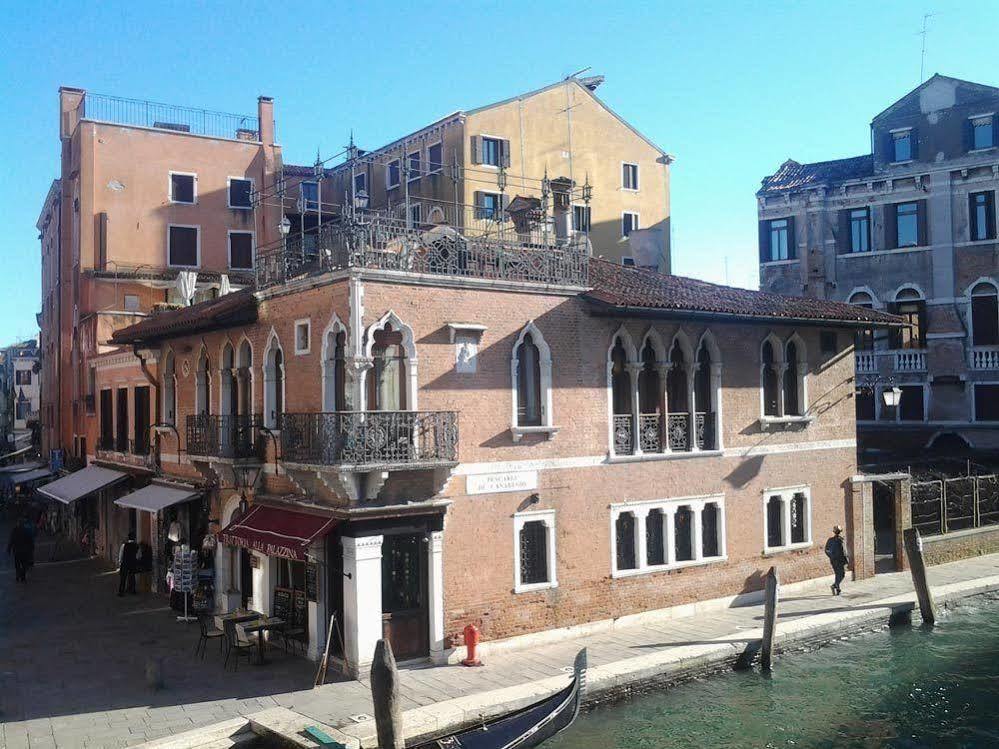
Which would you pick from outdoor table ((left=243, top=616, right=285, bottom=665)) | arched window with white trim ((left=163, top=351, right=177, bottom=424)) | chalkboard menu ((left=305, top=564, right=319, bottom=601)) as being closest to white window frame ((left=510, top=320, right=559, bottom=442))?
chalkboard menu ((left=305, top=564, right=319, bottom=601))

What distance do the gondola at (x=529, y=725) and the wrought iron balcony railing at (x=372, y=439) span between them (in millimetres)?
4008

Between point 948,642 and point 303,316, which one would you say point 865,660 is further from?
point 303,316

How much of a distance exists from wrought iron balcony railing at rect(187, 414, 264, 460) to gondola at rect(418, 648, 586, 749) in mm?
7352

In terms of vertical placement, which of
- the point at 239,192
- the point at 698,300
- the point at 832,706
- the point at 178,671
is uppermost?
the point at 239,192

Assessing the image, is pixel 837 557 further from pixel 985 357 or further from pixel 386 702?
pixel 985 357

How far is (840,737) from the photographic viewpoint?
45.6ft

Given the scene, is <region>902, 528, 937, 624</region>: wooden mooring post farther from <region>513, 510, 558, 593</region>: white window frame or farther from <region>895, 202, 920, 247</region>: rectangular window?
<region>895, 202, 920, 247</region>: rectangular window

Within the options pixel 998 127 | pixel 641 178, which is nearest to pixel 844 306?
pixel 998 127

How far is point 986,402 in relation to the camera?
31438mm

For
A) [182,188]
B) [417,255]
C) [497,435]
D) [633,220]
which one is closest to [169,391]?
[417,255]

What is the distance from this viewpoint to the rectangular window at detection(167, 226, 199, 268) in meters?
34.1

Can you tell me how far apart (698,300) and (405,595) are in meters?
8.20

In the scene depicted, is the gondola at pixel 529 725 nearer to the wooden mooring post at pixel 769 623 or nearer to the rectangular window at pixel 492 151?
the wooden mooring post at pixel 769 623

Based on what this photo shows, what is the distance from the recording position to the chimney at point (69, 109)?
114 ft
